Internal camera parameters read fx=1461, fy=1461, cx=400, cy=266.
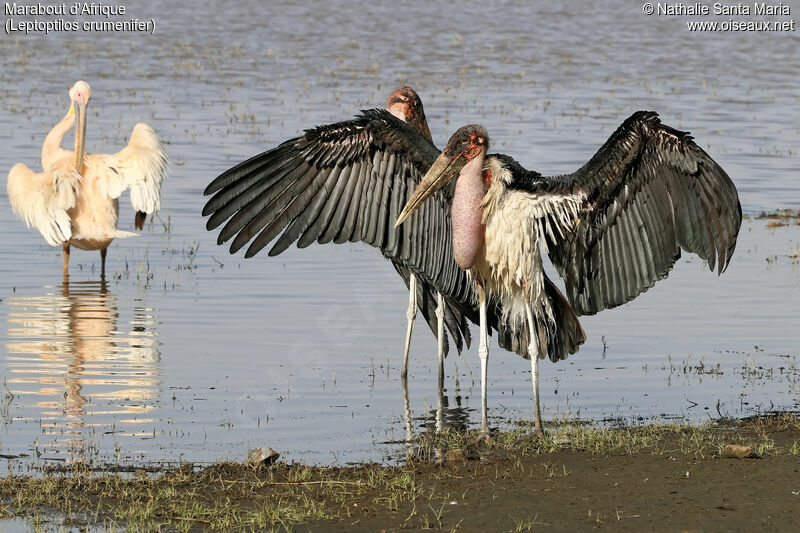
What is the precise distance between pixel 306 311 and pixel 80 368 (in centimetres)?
200

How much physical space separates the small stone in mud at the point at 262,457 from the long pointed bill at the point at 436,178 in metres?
1.28

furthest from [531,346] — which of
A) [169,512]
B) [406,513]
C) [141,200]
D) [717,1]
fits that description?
[717,1]

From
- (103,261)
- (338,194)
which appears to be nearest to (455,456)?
(338,194)

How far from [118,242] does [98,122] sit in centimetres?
571

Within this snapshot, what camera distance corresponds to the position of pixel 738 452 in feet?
21.5

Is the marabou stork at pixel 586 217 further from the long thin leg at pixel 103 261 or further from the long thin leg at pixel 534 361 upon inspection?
the long thin leg at pixel 103 261

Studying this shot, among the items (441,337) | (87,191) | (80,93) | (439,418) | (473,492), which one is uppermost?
(80,93)

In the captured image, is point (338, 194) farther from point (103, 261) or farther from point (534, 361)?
point (103, 261)

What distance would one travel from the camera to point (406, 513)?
5871mm

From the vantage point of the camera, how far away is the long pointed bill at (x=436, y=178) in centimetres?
708

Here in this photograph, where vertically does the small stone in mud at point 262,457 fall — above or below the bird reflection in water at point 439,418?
below

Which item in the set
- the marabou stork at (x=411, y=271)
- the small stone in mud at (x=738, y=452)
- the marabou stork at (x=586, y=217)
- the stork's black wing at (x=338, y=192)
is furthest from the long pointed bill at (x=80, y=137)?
the small stone in mud at (x=738, y=452)

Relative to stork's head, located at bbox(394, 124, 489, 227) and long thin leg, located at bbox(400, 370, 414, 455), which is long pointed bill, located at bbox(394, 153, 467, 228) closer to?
stork's head, located at bbox(394, 124, 489, 227)

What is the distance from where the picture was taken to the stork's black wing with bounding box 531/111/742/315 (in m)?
7.13
